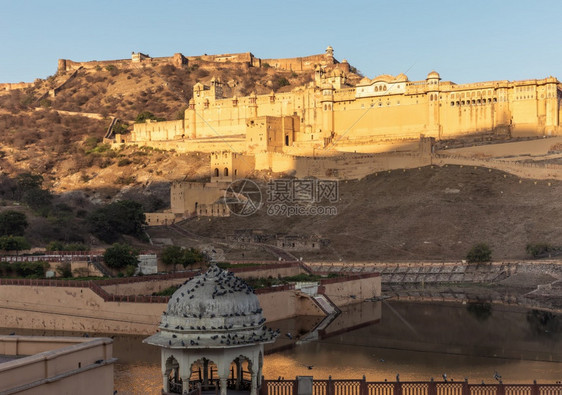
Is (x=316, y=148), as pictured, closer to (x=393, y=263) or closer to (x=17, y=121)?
(x=393, y=263)

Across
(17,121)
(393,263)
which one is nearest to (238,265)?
(393,263)

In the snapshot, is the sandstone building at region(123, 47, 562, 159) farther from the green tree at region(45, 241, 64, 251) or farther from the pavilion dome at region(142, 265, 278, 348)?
the pavilion dome at region(142, 265, 278, 348)


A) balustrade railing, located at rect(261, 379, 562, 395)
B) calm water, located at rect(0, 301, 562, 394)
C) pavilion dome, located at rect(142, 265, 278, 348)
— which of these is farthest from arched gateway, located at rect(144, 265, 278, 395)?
calm water, located at rect(0, 301, 562, 394)

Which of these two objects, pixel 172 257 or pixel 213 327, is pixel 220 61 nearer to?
pixel 172 257

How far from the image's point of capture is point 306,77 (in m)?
116

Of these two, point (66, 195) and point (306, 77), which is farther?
point (306, 77)

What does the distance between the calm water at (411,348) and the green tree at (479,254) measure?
8.23 m

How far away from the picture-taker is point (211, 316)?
11.2m

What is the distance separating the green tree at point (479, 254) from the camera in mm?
47922

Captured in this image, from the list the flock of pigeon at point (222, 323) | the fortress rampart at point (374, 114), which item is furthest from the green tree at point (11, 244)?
the flock of pigeon at point (222, 323)

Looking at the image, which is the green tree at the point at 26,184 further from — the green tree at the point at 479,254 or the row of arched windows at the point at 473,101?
the green tree at the point at 479,254

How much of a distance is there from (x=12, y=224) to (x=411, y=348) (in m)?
30.2

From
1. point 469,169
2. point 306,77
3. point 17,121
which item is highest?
point 306,77

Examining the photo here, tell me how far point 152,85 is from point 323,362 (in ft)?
331
